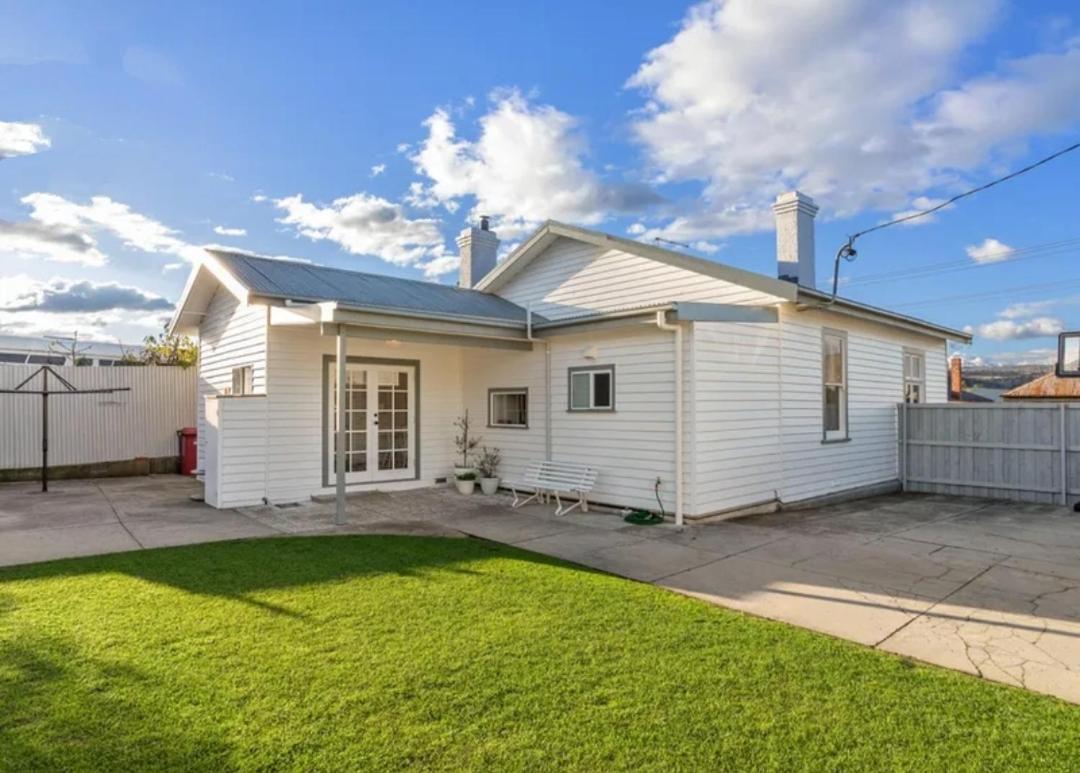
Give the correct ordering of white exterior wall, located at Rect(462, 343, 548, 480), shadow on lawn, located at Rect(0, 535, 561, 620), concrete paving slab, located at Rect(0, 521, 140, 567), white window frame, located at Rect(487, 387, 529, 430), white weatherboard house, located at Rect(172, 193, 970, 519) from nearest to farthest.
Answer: shadow on lawn, located at Rect(0, 535, 561, 620), concrete paving slab, located at Rect(0, 521, 140, 567), white weatherboard house, located at Rect(172, 193, 970, 519), white exterior wall, located at Rect(462, 343, 548, 480), white window frame, located at Rect(487, 387, 529, 430)

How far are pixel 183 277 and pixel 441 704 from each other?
455 inches

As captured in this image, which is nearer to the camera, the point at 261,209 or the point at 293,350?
the point at 293,350

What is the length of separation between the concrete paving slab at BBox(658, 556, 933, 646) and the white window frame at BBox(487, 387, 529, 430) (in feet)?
16.7

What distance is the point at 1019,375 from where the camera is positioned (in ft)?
104

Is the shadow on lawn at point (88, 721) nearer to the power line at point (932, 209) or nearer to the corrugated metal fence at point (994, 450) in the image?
the power line at point (932, 209)

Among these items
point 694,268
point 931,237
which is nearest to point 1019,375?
point 931,237

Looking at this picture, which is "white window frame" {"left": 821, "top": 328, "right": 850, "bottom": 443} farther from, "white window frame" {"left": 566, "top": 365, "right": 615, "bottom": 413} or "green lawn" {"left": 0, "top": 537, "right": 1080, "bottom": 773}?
"green lawn" {"left": 0, "top": 537, "right": 1080, "bottom": 773}

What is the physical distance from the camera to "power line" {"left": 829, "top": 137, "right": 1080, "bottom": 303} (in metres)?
8.91

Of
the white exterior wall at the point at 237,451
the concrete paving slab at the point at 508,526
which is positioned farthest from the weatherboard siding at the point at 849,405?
the white exterior wall at the point at 237,451

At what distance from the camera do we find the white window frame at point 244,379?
997cm

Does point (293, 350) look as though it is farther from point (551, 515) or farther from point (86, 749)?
point (86, 749)

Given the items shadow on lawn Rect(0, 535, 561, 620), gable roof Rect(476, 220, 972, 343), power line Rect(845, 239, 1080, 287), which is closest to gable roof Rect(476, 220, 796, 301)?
gable roof Rect(476, 220, 972, 343)

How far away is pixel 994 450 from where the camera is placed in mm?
10711

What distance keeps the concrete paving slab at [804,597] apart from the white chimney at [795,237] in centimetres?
610
